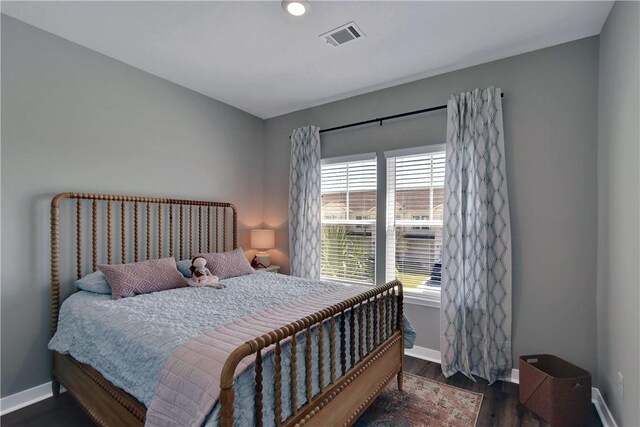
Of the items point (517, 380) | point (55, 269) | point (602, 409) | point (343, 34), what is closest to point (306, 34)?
point (343, 34)

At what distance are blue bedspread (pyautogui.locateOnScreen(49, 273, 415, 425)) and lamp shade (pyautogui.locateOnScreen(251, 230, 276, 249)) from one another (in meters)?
1.22

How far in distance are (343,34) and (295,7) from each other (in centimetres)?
47

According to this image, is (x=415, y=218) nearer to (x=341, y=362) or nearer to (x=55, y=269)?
(x=341, y=362)

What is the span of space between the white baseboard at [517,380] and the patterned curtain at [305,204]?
1.29m

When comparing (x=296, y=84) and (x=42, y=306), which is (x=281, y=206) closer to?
(x=296, y=84)

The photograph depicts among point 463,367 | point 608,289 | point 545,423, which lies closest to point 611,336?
point 608,289

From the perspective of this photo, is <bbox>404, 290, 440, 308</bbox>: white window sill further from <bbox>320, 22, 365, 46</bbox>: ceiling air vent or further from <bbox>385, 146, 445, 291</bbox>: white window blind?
<bbox>320, 22, 365, 46</bbox>: ceiling air vent

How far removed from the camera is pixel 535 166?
2533 mm

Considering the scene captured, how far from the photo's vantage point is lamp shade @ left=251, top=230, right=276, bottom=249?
387cm

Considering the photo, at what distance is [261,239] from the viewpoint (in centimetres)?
388

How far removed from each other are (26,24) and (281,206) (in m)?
2.71

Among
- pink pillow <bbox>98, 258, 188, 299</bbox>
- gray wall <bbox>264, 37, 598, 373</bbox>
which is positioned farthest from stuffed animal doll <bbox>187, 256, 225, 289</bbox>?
gray wall <bbox>264, 37, 598, 373</bbox>

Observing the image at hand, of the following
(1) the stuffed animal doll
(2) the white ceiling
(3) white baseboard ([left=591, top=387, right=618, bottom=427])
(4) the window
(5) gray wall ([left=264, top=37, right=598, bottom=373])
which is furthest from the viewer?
(4) the window

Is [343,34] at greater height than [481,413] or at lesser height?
greater
